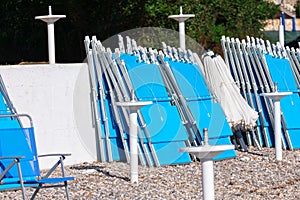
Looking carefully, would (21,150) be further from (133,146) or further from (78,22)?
(78,22)

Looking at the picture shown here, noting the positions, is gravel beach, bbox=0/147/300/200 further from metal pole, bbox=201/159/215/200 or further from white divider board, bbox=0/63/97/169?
metal pole, bbox=201/159/215/200

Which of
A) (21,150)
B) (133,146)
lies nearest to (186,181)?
(133,146)

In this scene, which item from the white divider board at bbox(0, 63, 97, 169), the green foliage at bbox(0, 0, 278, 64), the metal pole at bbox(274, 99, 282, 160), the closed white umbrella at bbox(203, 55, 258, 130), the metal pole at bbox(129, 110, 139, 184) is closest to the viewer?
the metal pole at bbox(129, 110, 139, 184)

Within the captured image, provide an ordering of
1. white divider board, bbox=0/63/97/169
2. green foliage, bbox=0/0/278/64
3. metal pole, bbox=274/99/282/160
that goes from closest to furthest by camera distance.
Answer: white divider board, bbox=0/63/97/169
metal pole, bbox=274/99/282/160
green foliage, bbox=0/0/278/64

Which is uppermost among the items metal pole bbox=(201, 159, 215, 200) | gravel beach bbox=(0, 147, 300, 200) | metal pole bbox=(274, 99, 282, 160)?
metal pole bbox=(201, 159, 215, 200)

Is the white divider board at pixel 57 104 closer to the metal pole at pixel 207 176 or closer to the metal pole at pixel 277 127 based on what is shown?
the metal pole at pixel 277 127

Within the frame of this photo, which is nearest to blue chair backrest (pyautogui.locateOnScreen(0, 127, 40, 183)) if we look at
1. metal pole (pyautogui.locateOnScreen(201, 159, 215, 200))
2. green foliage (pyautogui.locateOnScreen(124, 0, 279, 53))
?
metal pole (pyautogui.locateOnScreen(201, 159, 215, 200))

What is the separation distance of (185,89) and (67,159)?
5.78 ft

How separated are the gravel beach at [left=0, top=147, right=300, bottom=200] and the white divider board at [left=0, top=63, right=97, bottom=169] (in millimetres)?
309

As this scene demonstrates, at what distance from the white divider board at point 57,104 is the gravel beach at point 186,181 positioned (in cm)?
31

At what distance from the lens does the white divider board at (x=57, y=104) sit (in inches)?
460

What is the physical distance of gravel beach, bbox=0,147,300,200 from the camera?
955 centimetres

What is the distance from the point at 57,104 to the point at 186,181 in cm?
236

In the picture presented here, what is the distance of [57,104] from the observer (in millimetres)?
11961
